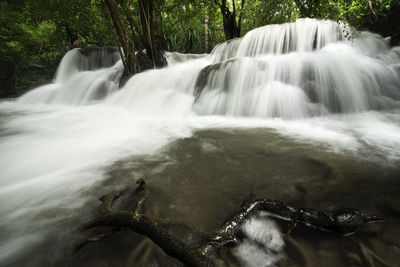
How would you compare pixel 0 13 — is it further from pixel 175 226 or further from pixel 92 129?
pixel 175 226

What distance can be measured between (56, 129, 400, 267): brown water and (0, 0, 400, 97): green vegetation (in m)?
6.28

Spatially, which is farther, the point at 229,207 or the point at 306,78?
the point at 306,78

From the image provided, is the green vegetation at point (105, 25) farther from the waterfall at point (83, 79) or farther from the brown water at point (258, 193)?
the brown water at point (258, 193)

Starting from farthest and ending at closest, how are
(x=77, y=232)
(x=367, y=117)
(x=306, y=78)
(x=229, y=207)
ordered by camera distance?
(x=306, y=78), (x=367, y=117), (x=229, y=207), (x=77, y=232)

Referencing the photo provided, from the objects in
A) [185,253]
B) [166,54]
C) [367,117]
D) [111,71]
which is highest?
[166,54]

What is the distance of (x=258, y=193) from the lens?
52.9 inches

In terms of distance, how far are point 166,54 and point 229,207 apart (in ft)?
26.7

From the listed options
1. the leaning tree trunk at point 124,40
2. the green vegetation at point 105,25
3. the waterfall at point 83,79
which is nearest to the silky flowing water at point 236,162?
the leaning tree trunk at point 124,40

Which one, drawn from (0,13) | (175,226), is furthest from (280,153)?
(0,13)

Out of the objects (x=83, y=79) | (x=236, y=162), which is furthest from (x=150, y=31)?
(x=236, y=162)

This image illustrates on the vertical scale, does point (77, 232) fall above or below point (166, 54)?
below

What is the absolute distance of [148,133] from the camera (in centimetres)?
312

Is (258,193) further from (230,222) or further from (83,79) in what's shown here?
(83,79)

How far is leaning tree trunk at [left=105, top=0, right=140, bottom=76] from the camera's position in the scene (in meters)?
5.97
